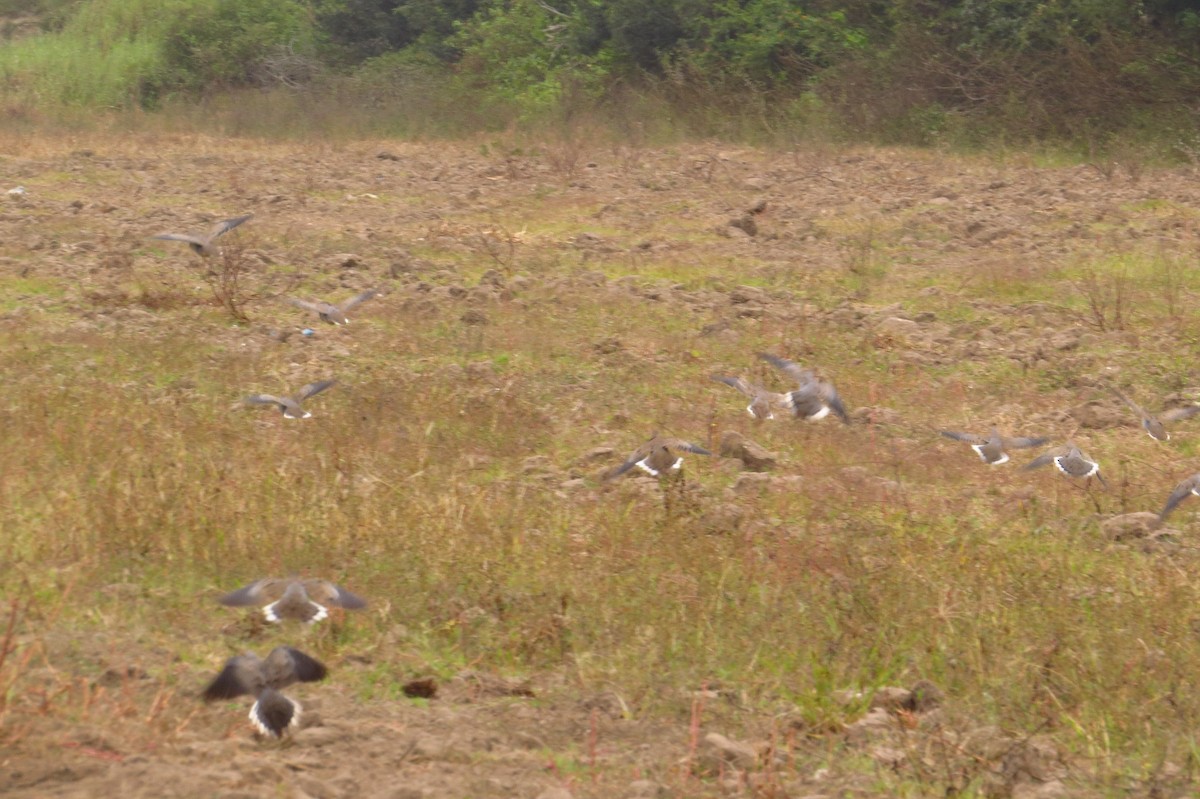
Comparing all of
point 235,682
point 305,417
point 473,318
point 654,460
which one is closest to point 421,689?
point 235,682

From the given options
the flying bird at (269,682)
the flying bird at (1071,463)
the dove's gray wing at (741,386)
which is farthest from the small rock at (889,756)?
the dove's gray wing at (741,386)

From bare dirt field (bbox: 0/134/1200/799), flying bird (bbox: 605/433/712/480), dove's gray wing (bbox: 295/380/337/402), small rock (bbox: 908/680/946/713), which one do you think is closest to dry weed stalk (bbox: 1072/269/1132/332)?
bare dirt field (bbox: 0/134/1200/799)

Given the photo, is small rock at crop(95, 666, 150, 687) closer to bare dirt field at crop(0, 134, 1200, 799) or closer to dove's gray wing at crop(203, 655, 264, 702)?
bare dirt field at crop(0, 134, 1200, 799)

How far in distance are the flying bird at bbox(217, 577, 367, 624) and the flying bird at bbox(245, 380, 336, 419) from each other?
248cm

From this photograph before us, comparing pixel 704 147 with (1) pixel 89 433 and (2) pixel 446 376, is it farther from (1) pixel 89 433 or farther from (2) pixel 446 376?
(1) pixel 89 433

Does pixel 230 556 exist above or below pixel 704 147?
above

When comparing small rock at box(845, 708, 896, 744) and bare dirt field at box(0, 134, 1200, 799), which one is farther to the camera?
small rock at box(845, 708, 896, 744)

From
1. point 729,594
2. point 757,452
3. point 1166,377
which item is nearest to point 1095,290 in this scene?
point 1166,377

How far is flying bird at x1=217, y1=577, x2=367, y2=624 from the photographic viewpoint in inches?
168

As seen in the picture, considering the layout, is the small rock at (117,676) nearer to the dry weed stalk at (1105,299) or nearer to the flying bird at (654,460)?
the flying bird at (654,460)

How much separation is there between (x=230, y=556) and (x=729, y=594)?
65.4 inches

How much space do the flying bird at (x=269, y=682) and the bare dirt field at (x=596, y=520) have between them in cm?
8

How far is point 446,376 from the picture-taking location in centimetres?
792

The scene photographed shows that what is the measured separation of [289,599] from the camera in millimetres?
4273
